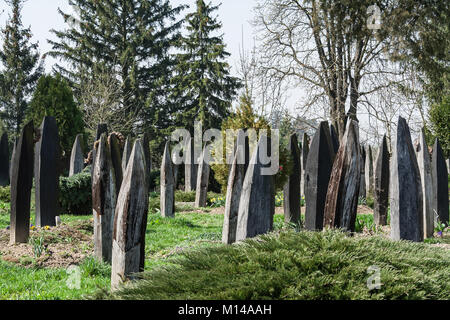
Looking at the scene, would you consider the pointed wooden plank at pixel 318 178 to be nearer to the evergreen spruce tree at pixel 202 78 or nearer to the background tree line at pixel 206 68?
the background tree line at pixel 206 68

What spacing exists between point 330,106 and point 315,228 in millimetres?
16571

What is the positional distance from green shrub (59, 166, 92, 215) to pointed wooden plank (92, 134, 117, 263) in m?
6.52

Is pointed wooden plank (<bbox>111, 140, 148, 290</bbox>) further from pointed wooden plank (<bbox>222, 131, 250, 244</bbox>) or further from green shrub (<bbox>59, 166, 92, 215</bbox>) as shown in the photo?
green shrub (<bbox>59, 166, 92, 215</bbox>)

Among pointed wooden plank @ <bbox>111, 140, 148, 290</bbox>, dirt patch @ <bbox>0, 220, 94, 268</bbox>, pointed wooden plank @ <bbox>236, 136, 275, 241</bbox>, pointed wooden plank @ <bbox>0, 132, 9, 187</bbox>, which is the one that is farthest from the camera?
pointed wooden plank @ <bbox>0, 132, 9, 187</bbox>

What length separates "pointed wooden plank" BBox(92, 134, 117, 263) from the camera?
4.71 meters

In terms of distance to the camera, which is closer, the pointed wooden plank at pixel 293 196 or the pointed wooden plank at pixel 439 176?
the pointed wooden plank at pixel 293 196

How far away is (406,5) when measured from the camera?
19453 mm

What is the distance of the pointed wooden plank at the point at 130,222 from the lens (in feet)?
11.1

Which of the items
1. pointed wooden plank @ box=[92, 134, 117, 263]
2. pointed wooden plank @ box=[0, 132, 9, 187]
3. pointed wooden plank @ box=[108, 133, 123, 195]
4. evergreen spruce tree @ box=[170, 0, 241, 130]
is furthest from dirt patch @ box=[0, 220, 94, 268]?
evergreen spruce tree @ box=[170, 0, 241, 130]

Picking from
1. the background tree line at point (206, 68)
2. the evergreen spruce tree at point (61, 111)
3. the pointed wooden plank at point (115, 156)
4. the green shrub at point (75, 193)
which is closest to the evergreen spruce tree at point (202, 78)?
the background tree line at point (206, 68)

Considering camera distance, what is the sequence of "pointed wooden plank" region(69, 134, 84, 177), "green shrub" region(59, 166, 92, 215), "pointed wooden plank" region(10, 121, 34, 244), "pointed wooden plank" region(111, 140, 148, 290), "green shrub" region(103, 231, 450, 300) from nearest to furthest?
"green shrub" region(103, 231, 450, 300)
"pointed wooden plank" region(111, 140, 148, 290)
"pointed wooden plank" region(10, 121, 34, 244)
"green shrub" region(59, 166, 92, 215)
"pointed wooden plank" region(69, 134, 84, 177)

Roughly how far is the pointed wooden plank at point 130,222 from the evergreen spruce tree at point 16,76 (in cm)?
3602
